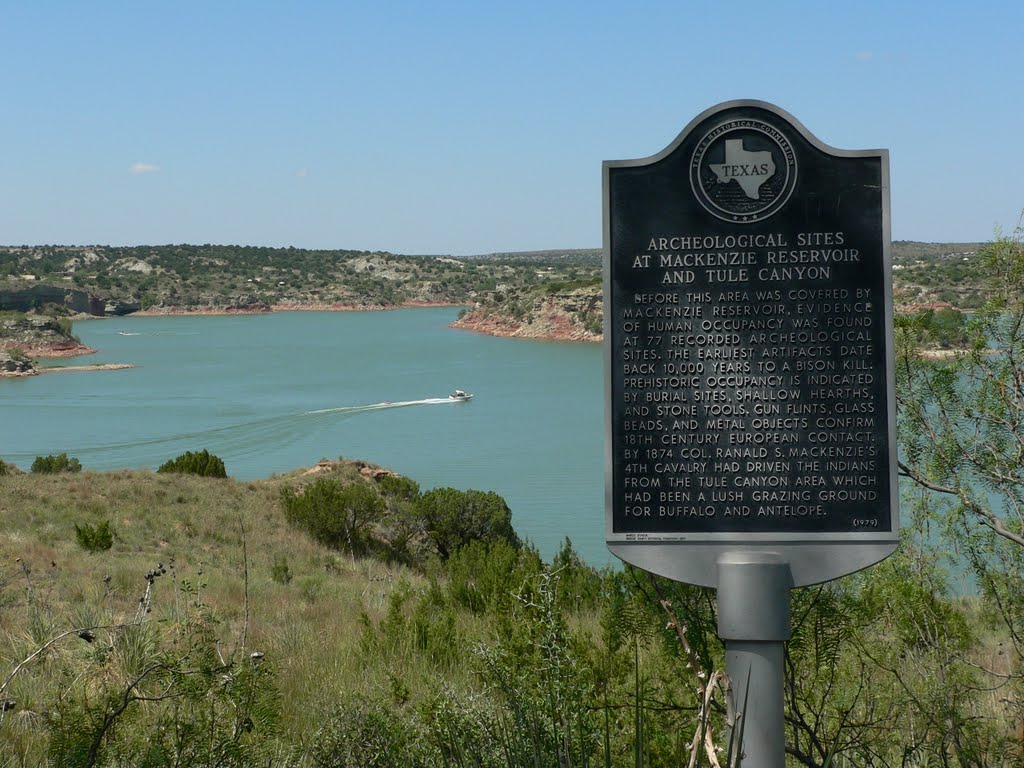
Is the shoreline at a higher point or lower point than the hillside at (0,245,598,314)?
lower

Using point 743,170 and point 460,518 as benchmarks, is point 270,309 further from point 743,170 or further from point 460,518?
point 743,170

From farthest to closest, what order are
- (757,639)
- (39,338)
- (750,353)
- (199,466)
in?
1. (39,338)
2. (199,466)
3. (750,353)
4. (757,639)

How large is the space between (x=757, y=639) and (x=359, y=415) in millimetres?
46779

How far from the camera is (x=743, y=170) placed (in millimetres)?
4242

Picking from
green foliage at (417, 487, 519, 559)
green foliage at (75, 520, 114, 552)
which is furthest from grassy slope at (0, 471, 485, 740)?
green foliage at (417, 487, 519, 559)

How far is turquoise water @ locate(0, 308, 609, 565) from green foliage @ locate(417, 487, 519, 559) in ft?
6.87

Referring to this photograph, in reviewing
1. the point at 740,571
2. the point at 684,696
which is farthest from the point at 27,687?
the point at 740,571

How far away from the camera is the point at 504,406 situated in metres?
50.5

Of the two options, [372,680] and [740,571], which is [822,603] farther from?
[372,680]

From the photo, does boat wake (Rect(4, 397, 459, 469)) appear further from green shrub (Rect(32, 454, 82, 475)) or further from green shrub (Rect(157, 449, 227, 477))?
green shrub (Rect(157, 449, 227, 477))

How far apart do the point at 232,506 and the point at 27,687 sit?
17411 millimetres

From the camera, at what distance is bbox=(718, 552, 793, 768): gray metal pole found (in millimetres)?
3904

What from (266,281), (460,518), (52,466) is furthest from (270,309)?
(460,518)

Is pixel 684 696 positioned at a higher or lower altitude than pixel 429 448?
higher
